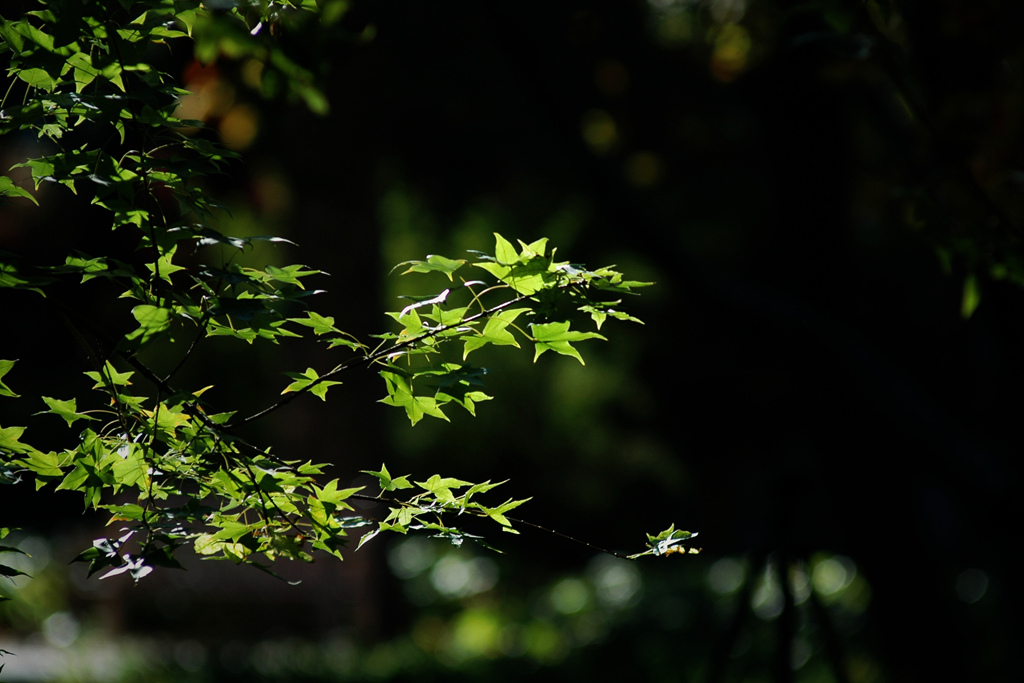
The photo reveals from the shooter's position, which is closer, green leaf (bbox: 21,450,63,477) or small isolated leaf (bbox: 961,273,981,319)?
green leaf (bbox: 21,450,63,477)

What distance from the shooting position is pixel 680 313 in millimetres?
13047

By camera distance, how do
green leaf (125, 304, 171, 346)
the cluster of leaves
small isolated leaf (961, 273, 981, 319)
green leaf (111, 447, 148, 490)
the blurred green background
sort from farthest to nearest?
the blurred green background, small isolated leaf (961, 273, 981, 319), green leaf (111, 447, 148, 490), the cluster of leaves, green leaf (125, 304, 171, 346)

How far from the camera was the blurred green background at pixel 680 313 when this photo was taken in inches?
177

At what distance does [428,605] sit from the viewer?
37.1ft

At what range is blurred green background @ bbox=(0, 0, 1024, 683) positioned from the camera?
448cm

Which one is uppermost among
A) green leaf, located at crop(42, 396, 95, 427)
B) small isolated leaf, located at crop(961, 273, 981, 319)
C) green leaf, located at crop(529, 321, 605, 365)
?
green leaf, located at crop(529, 321, 605, 365)

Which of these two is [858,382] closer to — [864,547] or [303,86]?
[864,547]

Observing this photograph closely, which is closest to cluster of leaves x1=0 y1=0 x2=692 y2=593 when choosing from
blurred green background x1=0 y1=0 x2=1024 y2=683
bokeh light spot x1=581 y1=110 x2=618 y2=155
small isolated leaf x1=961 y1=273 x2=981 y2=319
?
blurred green background x1=0 y1=0 x2=1024 y2=683

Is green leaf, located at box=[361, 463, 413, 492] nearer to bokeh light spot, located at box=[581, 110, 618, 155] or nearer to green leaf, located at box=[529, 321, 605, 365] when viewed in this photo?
green leaf, located at box=[529, 321, 605, 365]

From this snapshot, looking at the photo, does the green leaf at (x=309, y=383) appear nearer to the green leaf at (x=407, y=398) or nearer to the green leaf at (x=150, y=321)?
the green leaf at (x=407, y=398)

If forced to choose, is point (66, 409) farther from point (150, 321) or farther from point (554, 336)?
point (554, 336)

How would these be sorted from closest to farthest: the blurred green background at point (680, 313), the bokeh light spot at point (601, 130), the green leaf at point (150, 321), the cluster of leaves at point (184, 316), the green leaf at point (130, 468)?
the green leaf at point (150, 321) → the cluster of leaves at point (184, 316) → the green leaf at point (130, 468) → the blurred green background at point (680, 313) → the bokeh light spot at point (601, 130)

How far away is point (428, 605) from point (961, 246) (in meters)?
9.75

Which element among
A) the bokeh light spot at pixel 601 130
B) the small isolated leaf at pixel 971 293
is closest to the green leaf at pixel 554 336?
the small isolated leaf at pixel 971 293
